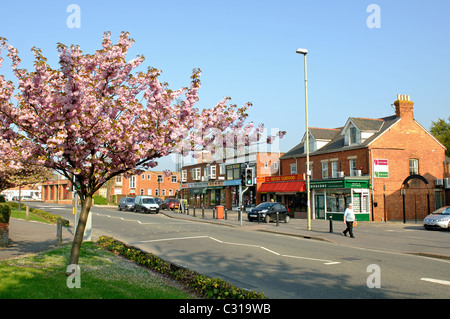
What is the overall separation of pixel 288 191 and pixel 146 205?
612 inches

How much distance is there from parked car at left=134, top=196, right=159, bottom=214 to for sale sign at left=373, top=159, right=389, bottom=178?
22854mm

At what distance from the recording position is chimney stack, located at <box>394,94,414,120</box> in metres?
35.0

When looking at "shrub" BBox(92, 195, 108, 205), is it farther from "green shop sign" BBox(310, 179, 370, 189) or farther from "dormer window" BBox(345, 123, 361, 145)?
"dormer window" BBox(345, 123, 361, 145)

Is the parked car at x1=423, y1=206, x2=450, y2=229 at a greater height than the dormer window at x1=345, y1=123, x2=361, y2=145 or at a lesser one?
lesser

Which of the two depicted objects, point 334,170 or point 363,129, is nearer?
point 363,129

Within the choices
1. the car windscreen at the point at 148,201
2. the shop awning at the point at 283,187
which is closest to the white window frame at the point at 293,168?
the shop awning at the point at 283,187

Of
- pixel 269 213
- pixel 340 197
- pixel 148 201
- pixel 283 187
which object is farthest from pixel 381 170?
pixel 148 201

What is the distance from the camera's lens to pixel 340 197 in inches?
1323

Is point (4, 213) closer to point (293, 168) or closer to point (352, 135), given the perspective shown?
point (352, 135)

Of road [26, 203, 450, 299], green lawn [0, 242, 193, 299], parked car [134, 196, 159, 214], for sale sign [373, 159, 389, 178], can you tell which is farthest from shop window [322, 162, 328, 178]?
green lawn [0, 242, 193, 299]

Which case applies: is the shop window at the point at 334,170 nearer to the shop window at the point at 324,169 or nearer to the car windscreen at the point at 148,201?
the shop window at the point at 324,169

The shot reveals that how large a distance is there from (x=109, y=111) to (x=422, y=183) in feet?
113
